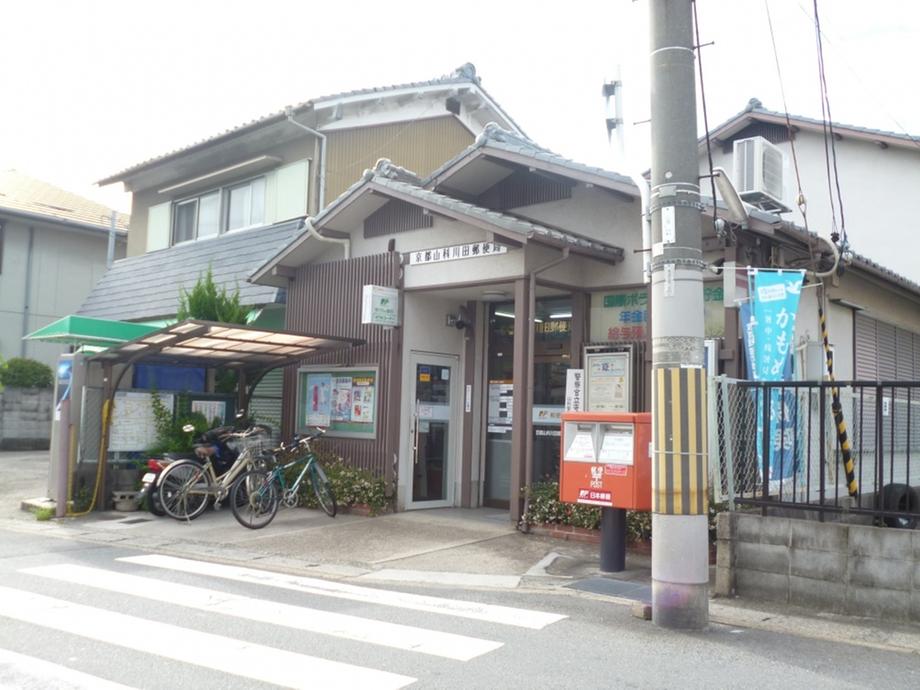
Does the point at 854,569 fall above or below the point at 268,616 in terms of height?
above

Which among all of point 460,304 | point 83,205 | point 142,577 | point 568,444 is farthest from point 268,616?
point 83,205

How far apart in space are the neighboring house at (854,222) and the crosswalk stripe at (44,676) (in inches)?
282

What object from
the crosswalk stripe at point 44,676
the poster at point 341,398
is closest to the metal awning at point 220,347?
the poster at point 341,398

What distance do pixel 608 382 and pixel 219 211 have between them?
1094 cm

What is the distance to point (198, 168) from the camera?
18.4 metres

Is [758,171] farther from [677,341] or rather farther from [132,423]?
[132,423]

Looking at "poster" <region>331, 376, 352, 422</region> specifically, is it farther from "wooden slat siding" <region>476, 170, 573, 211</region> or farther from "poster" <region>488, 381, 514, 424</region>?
"wooden slat siding" <region>476, 170, 573, 211</region>

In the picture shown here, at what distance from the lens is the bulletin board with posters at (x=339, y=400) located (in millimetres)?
12195

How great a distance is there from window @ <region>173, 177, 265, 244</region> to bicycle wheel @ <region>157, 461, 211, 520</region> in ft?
22.9

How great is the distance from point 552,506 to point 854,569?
391 cm

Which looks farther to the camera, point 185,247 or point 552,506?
point 185,247

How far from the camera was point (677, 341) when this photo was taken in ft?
20.9

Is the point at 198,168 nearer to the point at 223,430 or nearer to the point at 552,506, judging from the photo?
the point at 223,430

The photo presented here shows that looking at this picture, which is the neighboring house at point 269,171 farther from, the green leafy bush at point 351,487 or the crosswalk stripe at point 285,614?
the crosswalk stripe at point 285,614
